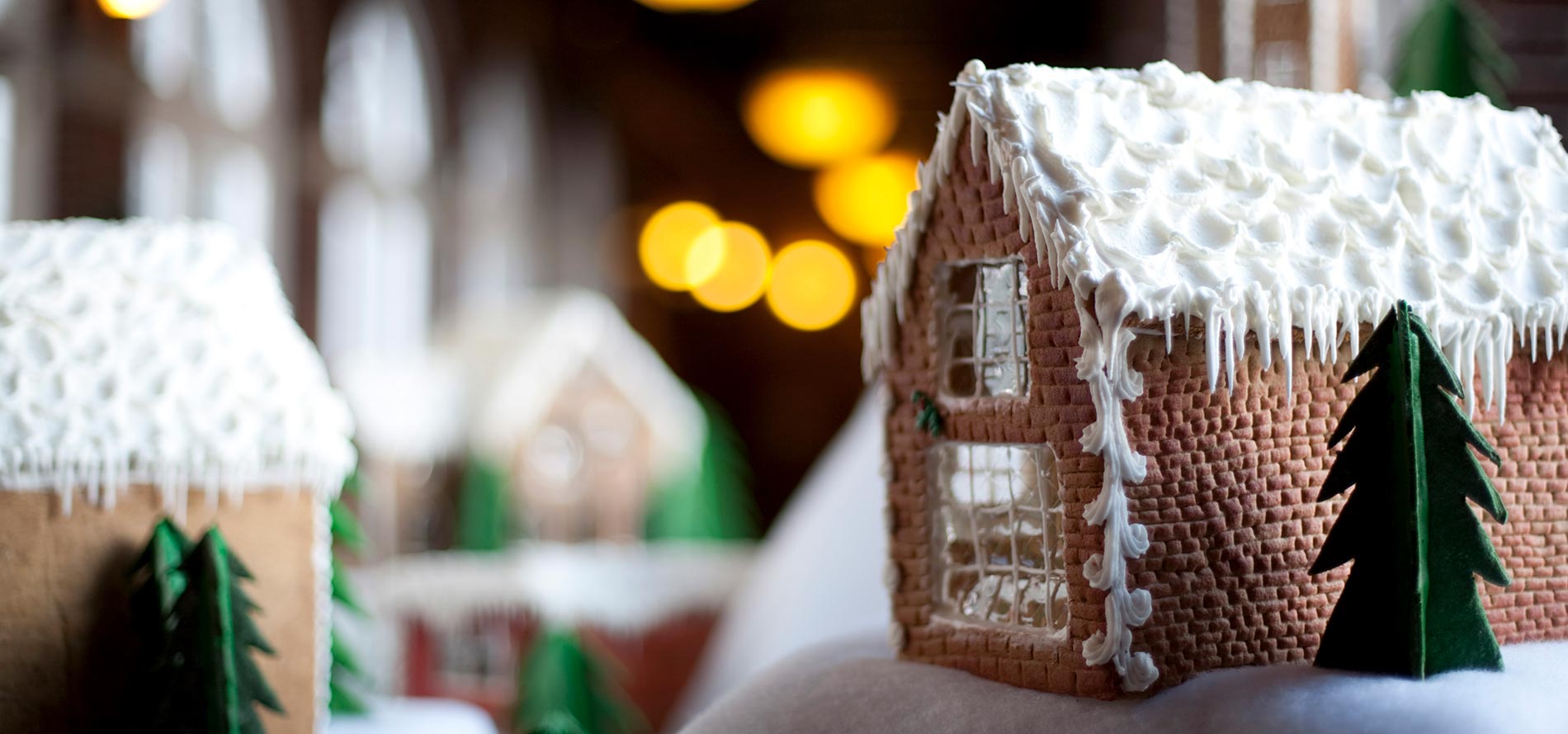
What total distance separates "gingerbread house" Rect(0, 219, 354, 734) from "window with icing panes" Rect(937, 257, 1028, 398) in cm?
123

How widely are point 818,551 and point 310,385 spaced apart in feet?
8.26

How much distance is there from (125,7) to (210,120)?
1317 millimetres

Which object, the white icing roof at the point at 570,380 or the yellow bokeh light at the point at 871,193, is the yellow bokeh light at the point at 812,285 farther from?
the white icing roof at the point at 570,380

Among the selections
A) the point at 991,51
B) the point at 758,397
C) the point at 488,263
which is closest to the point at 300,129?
the point at 488,263

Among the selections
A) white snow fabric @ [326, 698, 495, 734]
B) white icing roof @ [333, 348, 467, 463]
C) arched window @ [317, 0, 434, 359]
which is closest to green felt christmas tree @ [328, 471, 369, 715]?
white snow fabric @ [326, 698, 495, 734]

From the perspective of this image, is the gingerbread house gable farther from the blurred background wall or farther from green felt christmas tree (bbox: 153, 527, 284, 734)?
green felt christmas tree (bbox: 153, 527, 284, 734)

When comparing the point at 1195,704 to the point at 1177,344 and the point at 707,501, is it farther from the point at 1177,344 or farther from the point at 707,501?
the point at 707,501

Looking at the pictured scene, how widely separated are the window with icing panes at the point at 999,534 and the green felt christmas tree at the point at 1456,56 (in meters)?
2.40

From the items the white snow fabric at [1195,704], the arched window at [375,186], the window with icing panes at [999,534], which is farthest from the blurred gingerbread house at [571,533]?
the window with icing panes at [999,534]

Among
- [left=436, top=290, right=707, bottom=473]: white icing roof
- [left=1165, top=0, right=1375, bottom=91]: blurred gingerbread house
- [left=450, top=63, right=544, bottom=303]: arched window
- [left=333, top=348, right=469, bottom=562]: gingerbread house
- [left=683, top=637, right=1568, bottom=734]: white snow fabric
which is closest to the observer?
[left=683, top=637, right=1568, bottom=734]: white snow fabric

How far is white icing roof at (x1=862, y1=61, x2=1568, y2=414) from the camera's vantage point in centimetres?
221

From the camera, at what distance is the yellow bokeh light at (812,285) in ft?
47.0

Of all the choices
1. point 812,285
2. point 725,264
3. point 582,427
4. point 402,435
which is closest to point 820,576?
point 582,427

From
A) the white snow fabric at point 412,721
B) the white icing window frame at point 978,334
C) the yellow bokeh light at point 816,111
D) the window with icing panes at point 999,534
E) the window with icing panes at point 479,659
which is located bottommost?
the window with icing panes at point 479,659
